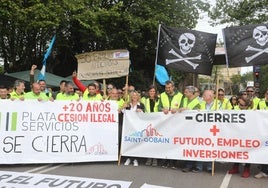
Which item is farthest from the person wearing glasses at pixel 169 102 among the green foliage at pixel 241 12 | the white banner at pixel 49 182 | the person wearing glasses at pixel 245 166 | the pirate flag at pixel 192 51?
the green foliage at pixel 241 12

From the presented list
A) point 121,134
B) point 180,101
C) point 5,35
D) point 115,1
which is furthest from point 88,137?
point 115,1

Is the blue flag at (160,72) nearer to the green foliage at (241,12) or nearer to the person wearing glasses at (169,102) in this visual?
the person wearing glasses at (169,102)

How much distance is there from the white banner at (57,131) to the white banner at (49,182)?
1.20 meters

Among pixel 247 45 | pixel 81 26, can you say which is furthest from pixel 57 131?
pixel 81 26

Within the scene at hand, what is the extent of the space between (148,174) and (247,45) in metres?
3.79

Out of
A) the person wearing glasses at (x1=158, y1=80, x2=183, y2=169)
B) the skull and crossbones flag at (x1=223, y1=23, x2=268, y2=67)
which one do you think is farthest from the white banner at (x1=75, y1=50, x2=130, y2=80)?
the skull and crossbones flag at (x1=223, y1=23, x2=268, y2=67)

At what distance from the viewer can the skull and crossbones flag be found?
9492 mm

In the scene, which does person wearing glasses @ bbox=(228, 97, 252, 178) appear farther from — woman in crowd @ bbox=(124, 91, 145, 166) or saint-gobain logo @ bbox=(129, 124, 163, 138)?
woman in crowd @ bbox=(124, 91, 145, 166)

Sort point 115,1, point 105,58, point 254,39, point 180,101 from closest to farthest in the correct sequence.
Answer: point 180,101 → point 254,39 → point 105,58 → point 115,1

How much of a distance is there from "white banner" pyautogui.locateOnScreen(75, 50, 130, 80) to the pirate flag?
3.66 feet

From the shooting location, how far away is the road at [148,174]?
7289 mm

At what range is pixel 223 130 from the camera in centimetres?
813

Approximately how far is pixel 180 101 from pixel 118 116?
4.58ft

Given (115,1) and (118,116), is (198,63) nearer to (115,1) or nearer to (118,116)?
(118,116)
